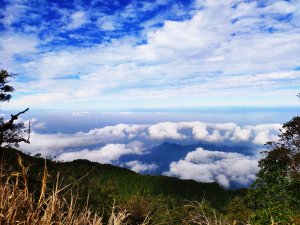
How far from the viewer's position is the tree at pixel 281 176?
73.2 ft

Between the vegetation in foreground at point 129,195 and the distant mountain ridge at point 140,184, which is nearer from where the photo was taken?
the vegetation in foreground at point 129,195

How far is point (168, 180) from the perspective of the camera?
41.4 m

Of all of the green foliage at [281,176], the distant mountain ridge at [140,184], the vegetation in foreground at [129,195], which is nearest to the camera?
the vegetation in foreground at [129,195]

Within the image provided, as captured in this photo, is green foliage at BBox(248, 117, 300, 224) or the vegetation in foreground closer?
the vegetation in foreground

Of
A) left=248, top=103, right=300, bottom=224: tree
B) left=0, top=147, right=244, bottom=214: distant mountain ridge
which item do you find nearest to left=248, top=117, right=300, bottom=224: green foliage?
left=248, top=103, right=300, bottom=224: tree

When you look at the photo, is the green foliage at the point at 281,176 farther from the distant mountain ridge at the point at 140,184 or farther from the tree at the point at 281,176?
the distant mountain ridge at the point at 140,184

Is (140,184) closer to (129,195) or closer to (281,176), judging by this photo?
(129,195)

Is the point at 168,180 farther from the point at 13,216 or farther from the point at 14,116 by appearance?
the point at 13,216

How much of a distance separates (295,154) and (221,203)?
41.4ft

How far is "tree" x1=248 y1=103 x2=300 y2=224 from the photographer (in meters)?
22.3

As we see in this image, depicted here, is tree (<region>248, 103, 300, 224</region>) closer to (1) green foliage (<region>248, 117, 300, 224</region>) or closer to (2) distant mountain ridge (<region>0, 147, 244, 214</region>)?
(1) green foliage (<region>248, 117, 300, 224</region>)

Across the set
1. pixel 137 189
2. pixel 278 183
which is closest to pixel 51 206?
pixel 278 183

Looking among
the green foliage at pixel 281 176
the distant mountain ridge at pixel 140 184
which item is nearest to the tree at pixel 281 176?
the green foliage at pixel 281 176

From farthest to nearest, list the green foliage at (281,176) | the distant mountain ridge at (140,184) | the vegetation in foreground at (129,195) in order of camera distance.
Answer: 1. the distant mountain ridge at (140,184)
2. the green foliage at (281,176)
3. the vegetation in foreground at (129,195)
